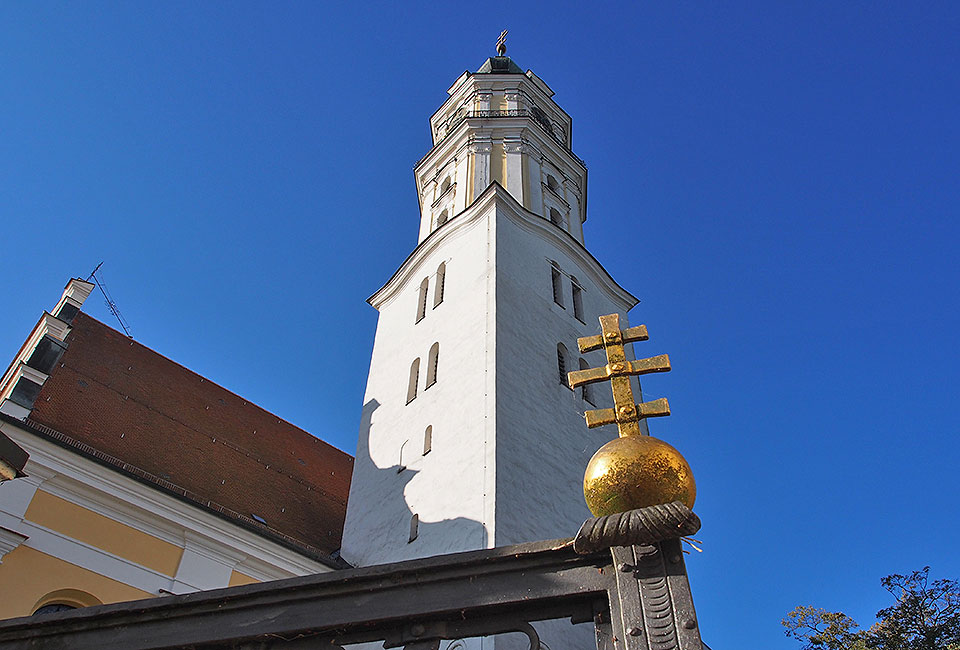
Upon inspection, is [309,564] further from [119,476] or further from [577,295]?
[577,295]

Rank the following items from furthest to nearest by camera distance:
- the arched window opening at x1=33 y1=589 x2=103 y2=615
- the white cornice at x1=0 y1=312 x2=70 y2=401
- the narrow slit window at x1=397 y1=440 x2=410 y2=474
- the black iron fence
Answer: the narrow slit window at x1=397 y1=440 x2=410 y2=474
the white cornice at x1=0 y1=312 x2=70 y2=401
the arched window opening at x1=33 y1=589 x2=103 y2=615
the black iron fence

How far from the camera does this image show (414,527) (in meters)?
12.0

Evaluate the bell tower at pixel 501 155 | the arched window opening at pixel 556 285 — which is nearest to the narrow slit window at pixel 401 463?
the arched window opening at pixel 556 285

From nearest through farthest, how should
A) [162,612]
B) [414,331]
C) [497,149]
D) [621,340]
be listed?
[162,612]
[621,340]
[414,331]
[497,149]

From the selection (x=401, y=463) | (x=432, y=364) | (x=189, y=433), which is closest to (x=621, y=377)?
(x=401, y=463)

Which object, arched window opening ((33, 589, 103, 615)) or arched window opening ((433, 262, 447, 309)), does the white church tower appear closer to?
arched window opening ((433, 262, 447, 309))

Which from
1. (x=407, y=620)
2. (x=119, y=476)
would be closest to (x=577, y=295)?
(x=119, y=476)

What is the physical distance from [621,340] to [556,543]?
114 centimetres

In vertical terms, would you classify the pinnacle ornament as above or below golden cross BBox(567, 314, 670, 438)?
below

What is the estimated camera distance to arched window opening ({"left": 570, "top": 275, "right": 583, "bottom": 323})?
645 inches

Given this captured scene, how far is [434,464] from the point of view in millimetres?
12516

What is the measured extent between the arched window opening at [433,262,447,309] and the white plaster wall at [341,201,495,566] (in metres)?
0.15

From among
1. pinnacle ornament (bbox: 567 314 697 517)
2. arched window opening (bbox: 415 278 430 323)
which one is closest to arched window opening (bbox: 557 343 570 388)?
arched window opening (bbox: 415 278 430 323)

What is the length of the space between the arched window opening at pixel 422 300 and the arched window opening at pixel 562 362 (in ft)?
10.1
